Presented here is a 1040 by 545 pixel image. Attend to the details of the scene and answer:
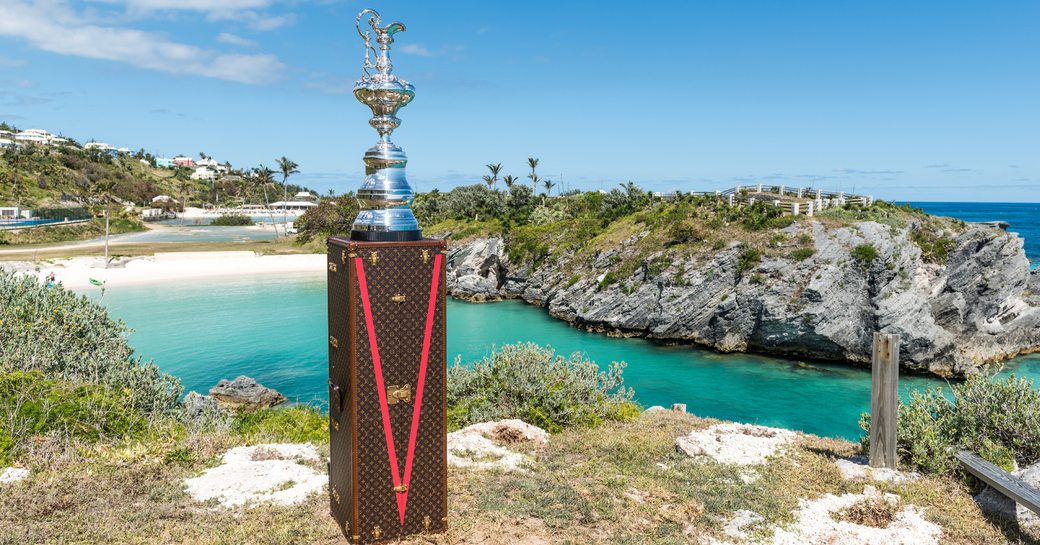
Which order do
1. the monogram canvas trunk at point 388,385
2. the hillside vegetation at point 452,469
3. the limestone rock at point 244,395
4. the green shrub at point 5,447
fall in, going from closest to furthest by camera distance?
the monogram canvas trunk at point 388,385
the hillside vegetation at point 452,469
the green shrub at point 5,447
the limestone rock at point 244,395

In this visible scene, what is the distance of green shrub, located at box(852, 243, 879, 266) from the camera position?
26641 mm

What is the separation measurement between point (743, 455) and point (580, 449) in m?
2.39

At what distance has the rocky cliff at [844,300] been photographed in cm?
2636

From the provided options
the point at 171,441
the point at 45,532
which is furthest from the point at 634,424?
the point at 45,532

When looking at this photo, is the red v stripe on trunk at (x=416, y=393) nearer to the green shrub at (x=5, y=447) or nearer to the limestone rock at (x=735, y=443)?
the limestone rock at (x=735, y=443)

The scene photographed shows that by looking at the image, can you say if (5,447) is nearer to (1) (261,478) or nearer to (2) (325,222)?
(1) (261,478)

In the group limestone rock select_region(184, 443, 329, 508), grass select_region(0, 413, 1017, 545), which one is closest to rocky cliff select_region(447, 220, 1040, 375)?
grass select_region(0, 413, 1017, 545)

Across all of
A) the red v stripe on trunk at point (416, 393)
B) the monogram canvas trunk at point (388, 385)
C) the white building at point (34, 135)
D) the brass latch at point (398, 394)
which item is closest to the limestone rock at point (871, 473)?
the monogram canvas trunk at point (388, 385)

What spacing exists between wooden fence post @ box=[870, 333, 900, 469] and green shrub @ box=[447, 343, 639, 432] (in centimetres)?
433

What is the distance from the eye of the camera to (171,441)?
8.48 metres

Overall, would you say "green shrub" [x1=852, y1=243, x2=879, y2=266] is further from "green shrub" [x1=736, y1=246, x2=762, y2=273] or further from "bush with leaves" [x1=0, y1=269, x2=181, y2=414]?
"bush with leaves" [x1=0, y1=269, x2=181, y2=414]

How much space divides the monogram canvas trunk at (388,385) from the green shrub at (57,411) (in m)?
4.91

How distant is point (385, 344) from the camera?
5.51m

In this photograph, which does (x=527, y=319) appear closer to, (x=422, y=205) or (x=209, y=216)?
(x=422, y=205)
